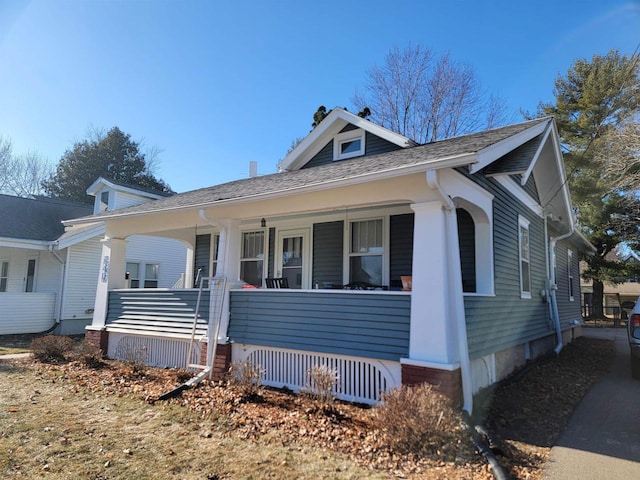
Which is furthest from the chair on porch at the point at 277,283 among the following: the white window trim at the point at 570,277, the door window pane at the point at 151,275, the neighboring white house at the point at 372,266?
the white window trim at the point at 570,277

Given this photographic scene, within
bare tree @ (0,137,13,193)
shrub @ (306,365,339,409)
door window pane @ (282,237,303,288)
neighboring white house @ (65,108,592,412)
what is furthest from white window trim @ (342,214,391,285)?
bare tree @ (0,137,13,193)

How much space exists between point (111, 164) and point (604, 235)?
32857 mm

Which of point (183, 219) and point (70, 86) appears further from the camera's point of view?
Result: point (70, 86)

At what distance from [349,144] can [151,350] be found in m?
6.41

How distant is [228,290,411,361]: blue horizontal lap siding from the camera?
570cm

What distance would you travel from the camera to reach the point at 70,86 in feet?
32.5

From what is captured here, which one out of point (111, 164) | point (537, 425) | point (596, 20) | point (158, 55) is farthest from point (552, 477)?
point (111, 164)

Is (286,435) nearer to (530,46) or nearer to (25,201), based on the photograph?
(530,46)

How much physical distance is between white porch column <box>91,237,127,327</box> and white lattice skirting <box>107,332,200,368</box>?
0.57 meters

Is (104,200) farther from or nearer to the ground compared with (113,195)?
nearer to the ground

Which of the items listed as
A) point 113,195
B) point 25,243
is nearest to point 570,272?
point 113,195

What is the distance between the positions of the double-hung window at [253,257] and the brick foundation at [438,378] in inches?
223

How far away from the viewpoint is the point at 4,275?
1672 centimetres

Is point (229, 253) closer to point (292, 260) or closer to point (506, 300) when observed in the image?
point (292, 260)
